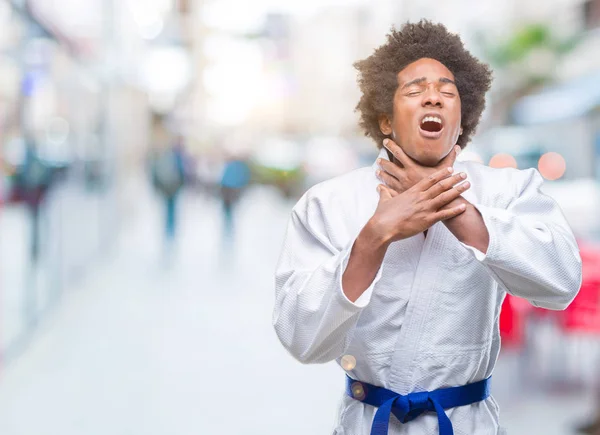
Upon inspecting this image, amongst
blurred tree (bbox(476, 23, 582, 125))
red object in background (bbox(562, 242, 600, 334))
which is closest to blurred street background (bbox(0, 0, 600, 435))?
red object in background (bbox(562, 242, 600, 334))

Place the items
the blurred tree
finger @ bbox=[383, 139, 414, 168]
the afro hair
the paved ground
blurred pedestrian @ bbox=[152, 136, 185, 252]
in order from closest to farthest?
finger @ bbox=[383, 139, 414, 168] → the afro hair → the paved ground → blurred pedestrian @ bbox=[152, 136, 185, 252] → the blurred tree

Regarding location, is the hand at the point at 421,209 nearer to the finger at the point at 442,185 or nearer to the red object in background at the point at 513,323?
the finger at the point at 442,185

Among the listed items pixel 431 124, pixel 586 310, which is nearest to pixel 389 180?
pixel 431 124

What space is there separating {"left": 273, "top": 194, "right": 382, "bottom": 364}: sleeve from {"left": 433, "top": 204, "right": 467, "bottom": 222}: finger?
0.15 metres

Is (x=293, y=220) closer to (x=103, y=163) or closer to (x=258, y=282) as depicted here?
(x=258, y=282)

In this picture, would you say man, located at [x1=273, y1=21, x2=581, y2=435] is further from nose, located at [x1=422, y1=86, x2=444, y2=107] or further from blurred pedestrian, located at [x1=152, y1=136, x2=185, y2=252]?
blurred pedestrian, located at [x1=152, y1=136, x2=185, y2=252]

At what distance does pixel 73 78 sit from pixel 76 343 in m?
3.93

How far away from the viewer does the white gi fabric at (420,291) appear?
172cm

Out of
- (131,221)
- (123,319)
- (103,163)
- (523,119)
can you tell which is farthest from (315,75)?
(123,319)

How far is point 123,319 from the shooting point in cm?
796

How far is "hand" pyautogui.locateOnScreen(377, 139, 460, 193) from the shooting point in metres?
1.74

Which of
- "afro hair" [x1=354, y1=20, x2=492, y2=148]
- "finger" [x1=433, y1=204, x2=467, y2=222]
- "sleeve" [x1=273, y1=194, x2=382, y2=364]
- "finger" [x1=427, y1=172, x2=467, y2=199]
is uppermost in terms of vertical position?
"afro hair" [x1=354, y1=20, x2=492, y2=148]

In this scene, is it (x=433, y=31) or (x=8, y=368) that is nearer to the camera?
(x=433, y=31)

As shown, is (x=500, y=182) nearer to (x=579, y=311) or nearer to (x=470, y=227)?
(x=470, y=227)
